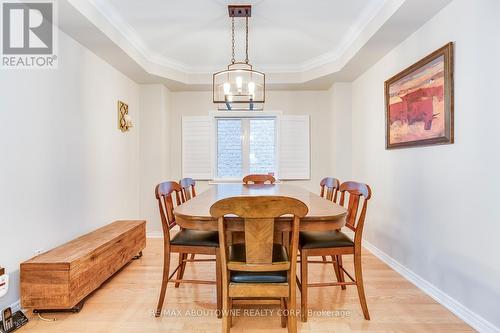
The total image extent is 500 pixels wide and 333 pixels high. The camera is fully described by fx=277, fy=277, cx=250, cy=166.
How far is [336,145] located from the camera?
13.7ft

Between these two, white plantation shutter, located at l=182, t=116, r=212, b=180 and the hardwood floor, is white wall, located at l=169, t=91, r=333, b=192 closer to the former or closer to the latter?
white plantation shutter, located at l=182, t=116, r=212, b=180

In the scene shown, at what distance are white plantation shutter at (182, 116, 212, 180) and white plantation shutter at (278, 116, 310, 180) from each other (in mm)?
1180

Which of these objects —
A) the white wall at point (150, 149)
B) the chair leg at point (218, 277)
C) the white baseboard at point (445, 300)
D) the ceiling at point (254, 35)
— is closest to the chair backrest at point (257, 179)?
the white wall at point (150, 149)

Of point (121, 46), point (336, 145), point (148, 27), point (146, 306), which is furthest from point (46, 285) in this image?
point (336, 145)

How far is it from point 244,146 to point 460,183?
3.07 m

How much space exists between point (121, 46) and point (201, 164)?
2069 mm

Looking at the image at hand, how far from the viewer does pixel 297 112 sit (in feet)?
14.8

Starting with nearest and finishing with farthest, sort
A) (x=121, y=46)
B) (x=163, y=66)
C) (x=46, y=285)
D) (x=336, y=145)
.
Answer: (x=46, y=285) < (x=121, y=46) < (x=163, y=66) < (x=336, y=145)

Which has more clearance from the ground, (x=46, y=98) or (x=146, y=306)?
(x=46, y=98)

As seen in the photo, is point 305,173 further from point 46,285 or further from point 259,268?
point 46,285

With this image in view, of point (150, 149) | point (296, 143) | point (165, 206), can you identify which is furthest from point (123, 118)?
point (296, 143)

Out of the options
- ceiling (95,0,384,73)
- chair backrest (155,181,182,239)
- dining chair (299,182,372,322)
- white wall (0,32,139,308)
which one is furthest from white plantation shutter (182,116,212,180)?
dining chair (299,182,372,322)

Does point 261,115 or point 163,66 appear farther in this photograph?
point 261,115

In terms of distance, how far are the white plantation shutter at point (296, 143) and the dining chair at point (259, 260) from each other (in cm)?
293
